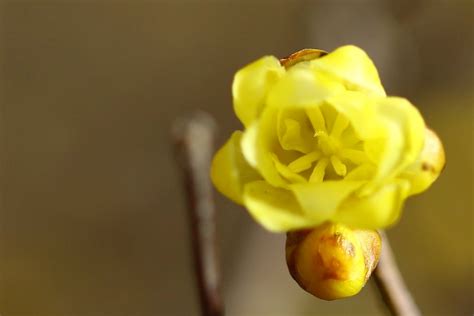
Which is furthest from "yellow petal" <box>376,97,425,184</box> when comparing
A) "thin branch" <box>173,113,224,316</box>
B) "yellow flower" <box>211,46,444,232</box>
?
"thin branch" <box>173,113,224,316</box>

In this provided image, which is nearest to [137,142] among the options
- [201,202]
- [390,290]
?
[201,202]

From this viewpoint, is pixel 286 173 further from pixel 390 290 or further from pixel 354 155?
pixel 390 290

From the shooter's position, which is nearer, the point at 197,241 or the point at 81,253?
the point at 197,241

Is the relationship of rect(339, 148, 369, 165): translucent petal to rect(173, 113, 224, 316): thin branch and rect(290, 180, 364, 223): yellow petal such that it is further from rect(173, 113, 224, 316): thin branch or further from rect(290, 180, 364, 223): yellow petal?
rect(173, 113, 224, 316): thin branch

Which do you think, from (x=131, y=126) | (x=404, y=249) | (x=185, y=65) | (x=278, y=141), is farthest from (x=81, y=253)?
(x=278, y=141)

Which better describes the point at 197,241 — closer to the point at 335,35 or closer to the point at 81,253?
the point at 335,35

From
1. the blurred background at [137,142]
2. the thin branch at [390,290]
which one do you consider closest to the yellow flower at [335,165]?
the thin branch at [390,290]

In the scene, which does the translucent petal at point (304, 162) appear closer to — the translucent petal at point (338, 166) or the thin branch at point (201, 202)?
the translucent petal at point (338, 166)
